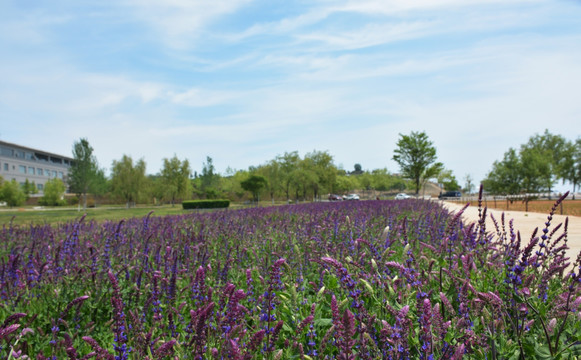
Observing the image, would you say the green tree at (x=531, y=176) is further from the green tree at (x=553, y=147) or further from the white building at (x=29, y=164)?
the white building at (x=29, y=164)

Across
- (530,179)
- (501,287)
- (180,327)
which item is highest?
(530,179)

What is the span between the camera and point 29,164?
81562 millimetres

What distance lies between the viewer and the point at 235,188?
5869 centimetres

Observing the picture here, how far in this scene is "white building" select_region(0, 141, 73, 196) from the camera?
243 ft

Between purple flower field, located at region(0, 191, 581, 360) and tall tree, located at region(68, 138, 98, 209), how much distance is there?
34.2 meters

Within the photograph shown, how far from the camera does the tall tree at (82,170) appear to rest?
3578 centimetres

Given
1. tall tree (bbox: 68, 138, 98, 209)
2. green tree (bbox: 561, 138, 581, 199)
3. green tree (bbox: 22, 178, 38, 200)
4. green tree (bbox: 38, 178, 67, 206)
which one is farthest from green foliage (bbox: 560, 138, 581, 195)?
green tree (bbox: 22, 178, 38, 200)

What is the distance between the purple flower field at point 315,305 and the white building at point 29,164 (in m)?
Answer: 73.8

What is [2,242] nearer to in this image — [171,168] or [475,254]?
[475,254]

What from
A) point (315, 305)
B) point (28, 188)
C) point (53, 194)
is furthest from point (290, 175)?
point (28, 188)

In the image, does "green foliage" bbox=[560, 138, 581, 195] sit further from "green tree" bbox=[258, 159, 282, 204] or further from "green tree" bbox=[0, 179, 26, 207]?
"green tree" bbox=[0, 179, 26, 207]

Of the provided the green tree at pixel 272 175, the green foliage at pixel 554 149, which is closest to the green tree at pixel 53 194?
the green tree at pixel 272 175

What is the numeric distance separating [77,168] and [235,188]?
25.7 meters

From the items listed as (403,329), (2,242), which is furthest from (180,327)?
(2,242)
